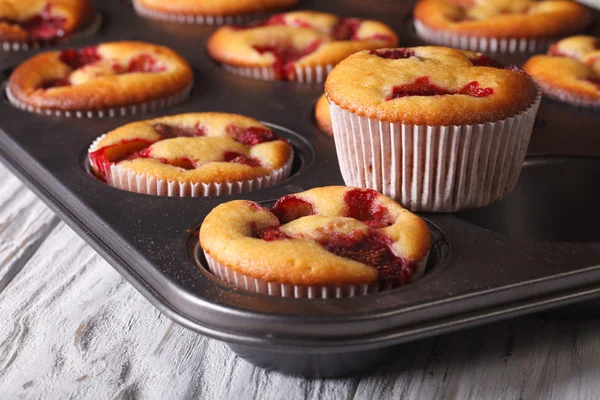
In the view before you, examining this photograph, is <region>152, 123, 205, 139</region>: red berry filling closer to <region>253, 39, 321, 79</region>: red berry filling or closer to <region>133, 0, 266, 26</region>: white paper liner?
<region>253, 39, 321, 79</region>: red berry filling

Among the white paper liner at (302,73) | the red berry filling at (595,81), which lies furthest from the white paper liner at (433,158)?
the white paper liner at (302,73)

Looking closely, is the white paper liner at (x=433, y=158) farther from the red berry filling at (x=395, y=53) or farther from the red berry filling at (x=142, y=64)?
the red berry filling at (x=142, y=64)

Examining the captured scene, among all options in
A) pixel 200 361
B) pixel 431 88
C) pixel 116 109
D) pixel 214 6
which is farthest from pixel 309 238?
pixel 214 6

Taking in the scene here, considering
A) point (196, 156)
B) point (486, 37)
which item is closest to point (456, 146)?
point (196, 156)

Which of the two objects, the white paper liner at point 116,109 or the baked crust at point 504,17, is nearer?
the white paper liner at point 116,109

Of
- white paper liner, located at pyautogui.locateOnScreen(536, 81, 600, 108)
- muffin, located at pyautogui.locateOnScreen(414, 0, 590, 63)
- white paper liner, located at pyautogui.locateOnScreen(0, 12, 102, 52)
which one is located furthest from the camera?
white paper liner, located at pyautogui.locateOnScreen(0, 12, 102, 52)

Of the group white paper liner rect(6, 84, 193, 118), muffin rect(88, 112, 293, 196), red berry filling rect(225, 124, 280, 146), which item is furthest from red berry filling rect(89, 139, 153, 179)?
white paper liner rect(6, 84, 193, 118)

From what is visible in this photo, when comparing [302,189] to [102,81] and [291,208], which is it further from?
[102,81]
